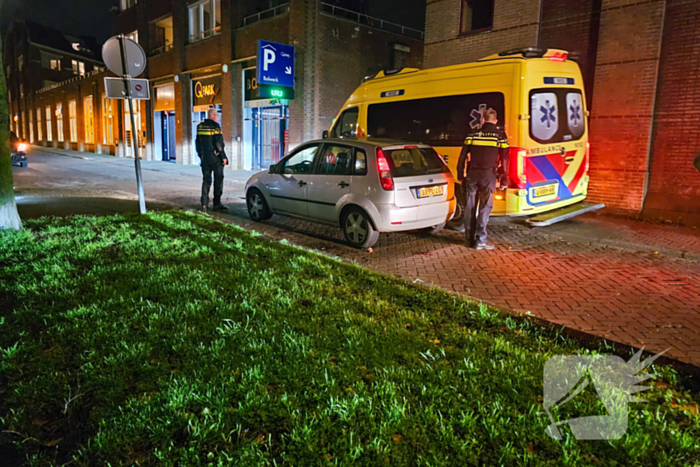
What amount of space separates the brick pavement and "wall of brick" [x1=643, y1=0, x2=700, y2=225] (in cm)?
79

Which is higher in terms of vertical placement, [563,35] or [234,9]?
[234,9]

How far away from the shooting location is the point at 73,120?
1737 inches

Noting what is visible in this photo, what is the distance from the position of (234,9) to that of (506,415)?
2301cm

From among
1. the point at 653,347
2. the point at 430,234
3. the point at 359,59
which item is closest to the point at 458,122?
the point at 430,234

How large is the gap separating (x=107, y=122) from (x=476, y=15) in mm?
32975

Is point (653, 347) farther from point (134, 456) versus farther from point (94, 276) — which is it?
point (94, 276)

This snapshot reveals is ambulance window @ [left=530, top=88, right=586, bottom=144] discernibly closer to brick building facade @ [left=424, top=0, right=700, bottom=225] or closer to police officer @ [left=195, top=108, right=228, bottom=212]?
brick building facade @ [left=424, top=0, right=700, bottom=225]

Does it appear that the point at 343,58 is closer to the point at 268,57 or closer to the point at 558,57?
the point at 268,57

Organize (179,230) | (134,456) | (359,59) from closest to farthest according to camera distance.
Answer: (134,456), (179,230), (359,59)

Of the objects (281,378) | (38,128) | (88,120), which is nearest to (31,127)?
(38,128)

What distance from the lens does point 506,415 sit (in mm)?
2771

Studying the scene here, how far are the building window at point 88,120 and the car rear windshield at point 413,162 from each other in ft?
129

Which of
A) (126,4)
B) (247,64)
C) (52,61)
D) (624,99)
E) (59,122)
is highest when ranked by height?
(52,61)

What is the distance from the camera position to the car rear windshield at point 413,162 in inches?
271
